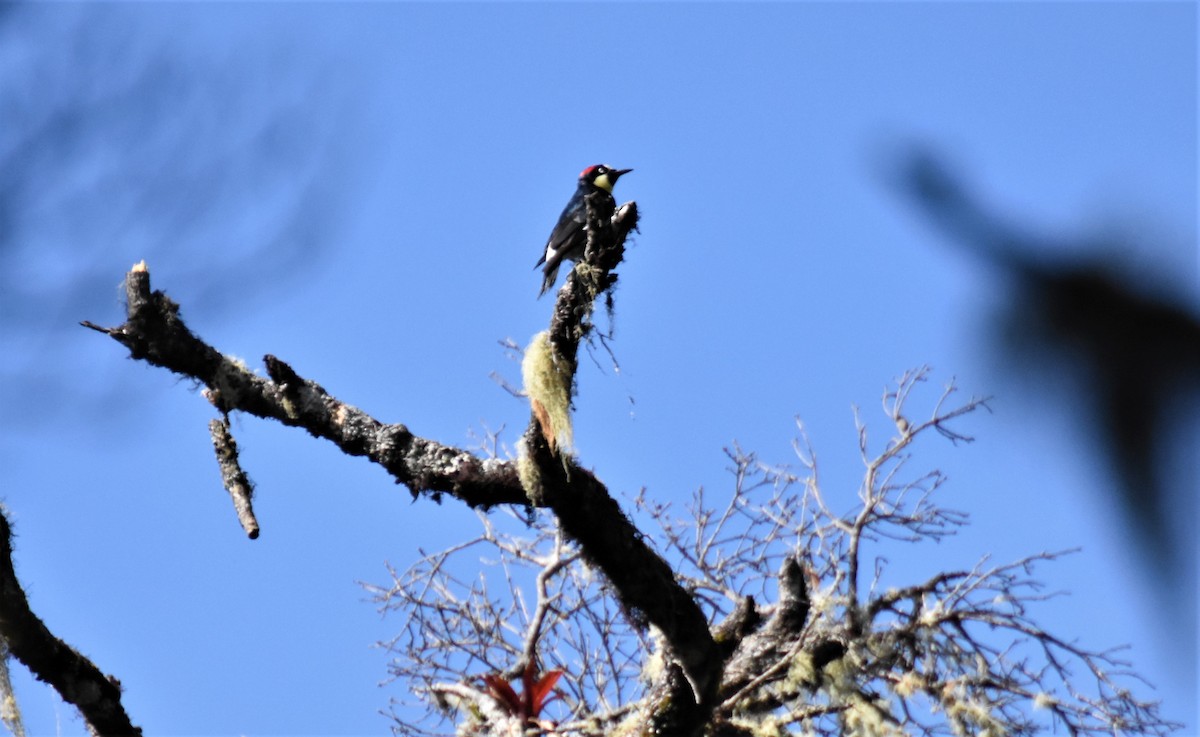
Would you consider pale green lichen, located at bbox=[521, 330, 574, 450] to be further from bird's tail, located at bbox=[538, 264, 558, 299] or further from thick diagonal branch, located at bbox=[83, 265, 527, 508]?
bird's tail, located at bbox=[538, 264, 558, 299]

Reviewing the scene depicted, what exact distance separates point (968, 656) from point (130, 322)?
349cm

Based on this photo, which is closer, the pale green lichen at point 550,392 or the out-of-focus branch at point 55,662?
the pale green lichen at point 550,392

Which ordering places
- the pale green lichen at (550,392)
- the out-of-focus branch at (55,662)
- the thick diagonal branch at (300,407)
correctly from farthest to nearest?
the out-of-focus branch at (55,662)
the thick diagonal branch at (300,407)
the pale green lichen at (550,392)

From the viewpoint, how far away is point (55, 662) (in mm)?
4691

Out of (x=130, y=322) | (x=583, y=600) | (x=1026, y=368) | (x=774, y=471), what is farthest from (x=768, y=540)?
(x=1026, y=368)

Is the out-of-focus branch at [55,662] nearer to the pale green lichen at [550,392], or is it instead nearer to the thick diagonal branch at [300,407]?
the thick diagonal branch at [300,407]

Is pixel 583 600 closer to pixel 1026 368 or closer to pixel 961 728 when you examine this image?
pixel 961 728

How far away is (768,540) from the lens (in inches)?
238

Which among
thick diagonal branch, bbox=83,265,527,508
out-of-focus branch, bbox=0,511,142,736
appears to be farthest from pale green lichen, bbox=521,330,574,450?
out-of-focus branch, bbox=0,511,142,736

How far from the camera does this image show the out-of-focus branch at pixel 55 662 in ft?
14.9

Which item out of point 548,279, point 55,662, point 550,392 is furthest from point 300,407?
point 548,279

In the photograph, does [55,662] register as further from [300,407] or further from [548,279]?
[548,279]

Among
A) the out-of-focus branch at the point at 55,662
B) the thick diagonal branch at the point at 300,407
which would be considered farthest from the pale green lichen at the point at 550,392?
the out-of-focus branch at the point at 55,662

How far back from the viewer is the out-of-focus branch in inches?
178
